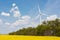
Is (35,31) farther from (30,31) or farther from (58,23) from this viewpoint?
(58,23)

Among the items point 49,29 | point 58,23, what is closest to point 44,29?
point 49,29

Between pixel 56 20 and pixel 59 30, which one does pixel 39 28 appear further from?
pixel 56 20

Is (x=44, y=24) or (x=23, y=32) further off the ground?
A: (x=44, y=24)

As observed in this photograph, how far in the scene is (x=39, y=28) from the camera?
63812 millimetres

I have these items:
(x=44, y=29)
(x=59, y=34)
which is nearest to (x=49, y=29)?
(x=44, y=29)

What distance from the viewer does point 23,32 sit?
55.6 m

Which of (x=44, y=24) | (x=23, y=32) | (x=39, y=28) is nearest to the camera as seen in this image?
(x=23, y=32)

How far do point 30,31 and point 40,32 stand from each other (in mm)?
4711

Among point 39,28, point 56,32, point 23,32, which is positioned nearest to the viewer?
point 23,32

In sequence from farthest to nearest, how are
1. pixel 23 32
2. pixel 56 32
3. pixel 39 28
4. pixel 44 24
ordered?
1. pixel 44 24
2. pixel 39 28
3. pixel 56 32
4. pixel 23 32

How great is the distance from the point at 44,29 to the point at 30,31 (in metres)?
6.92

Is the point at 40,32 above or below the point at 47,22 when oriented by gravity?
below

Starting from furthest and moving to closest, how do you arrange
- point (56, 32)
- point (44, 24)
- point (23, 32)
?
1. point (44, 24)
2. point (56, 32)
3. point (23, 32)

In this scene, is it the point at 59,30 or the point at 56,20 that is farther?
the point at 56,20
